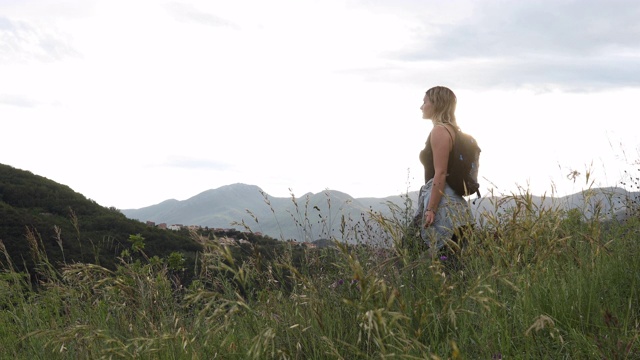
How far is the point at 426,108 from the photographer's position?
4.78 meters

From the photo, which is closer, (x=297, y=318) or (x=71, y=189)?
(x=297, y=318)

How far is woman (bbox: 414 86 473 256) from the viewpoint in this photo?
452 cm

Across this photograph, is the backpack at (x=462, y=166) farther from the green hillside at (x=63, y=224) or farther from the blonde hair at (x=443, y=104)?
the green hillside at (x=63, y=224)

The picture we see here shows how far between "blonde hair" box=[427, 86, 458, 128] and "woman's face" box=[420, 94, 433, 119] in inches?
1.1

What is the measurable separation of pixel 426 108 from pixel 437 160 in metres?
0.50

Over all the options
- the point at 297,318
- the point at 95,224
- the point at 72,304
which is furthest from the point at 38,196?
the point at 297,318

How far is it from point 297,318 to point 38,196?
27.7 m

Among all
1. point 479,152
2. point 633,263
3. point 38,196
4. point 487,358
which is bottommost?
point 487,358

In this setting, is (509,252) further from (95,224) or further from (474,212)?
(95,224)

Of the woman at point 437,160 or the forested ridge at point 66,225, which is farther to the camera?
the forested ridge at point 66,225

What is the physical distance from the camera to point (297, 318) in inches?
103

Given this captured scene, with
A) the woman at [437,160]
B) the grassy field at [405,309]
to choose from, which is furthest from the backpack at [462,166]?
the grassy field at [405,309]

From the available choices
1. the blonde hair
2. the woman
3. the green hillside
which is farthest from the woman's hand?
the green hillside

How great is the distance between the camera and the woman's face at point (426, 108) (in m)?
4.75
